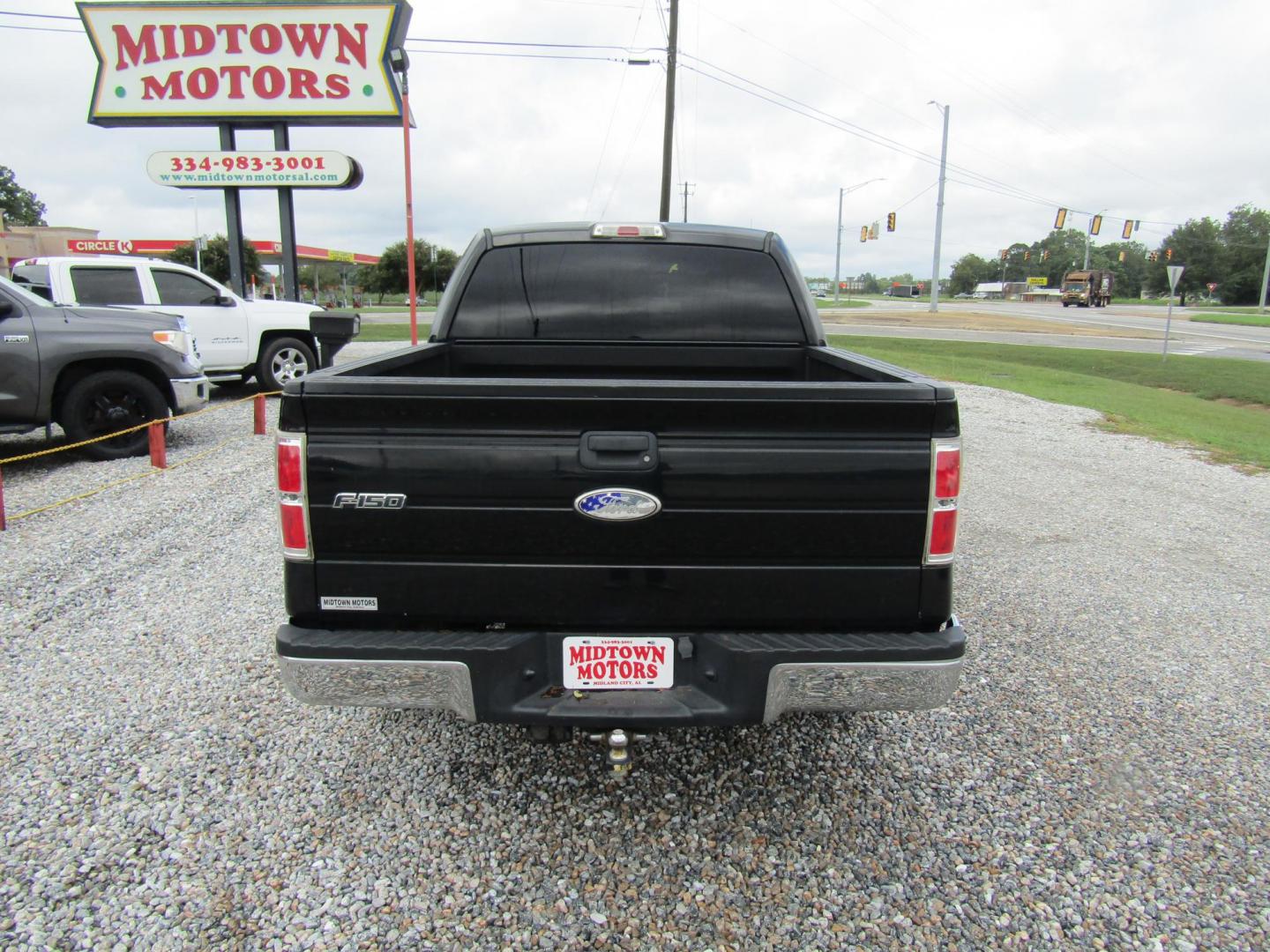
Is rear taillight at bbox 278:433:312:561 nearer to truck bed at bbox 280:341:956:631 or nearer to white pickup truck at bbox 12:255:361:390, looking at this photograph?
truck bed at bbox 280:341:956:631

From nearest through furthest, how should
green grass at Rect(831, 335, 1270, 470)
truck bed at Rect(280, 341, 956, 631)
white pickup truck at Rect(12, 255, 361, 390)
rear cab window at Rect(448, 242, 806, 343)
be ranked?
truck bed at Rect(280, 341, 956, 631)
rear cab window at Rect(448, 242, 806, 343)
white pickup truck at Rect(12, 255, 361, 390)
green grass at Rect(831, 335, 1270, 470)

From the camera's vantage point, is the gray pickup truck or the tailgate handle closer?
the tailgate handle

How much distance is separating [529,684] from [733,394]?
3.44 feet

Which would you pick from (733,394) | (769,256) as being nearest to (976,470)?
(769,256)

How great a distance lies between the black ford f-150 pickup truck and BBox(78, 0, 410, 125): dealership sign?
17977 millimetres

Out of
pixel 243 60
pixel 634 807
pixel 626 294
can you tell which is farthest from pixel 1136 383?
pixel 243 60

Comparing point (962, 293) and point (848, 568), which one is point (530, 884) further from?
point (962, 293)

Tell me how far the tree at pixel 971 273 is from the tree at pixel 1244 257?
5003cm

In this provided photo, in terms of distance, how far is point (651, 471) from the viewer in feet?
7.67

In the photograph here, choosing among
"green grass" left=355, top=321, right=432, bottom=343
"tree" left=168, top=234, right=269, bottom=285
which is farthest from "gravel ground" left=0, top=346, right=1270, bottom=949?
"tree" left=168, top=234, right=269, bottom=285

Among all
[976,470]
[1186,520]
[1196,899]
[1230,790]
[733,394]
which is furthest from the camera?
[976,470]

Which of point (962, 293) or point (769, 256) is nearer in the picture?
point (769, 256)

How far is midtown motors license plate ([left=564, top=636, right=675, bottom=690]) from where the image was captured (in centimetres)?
249

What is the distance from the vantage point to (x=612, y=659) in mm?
2494
